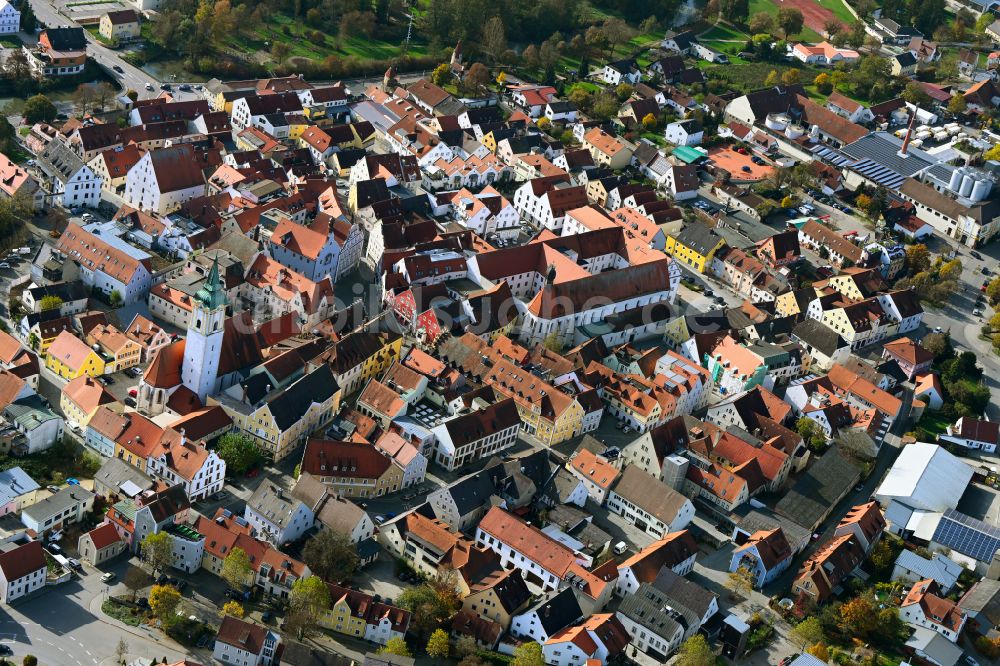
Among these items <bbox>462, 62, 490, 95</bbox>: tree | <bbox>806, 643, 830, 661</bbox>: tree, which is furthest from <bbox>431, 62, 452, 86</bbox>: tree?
<bbox>806, 643, 830, 661</bbox>: tree

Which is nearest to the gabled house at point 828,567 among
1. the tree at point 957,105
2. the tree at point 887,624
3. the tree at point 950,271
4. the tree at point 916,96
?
the tree at point 887,624

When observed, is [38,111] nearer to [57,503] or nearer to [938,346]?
[57,503]

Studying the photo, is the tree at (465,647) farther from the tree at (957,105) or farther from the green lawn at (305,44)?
the tree at (957,105)

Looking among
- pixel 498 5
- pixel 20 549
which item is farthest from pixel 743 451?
pixel 498 5

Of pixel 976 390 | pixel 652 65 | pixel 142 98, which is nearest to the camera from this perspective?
pixel 976 390

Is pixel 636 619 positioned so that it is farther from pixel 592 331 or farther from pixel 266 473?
pixel 592 331
